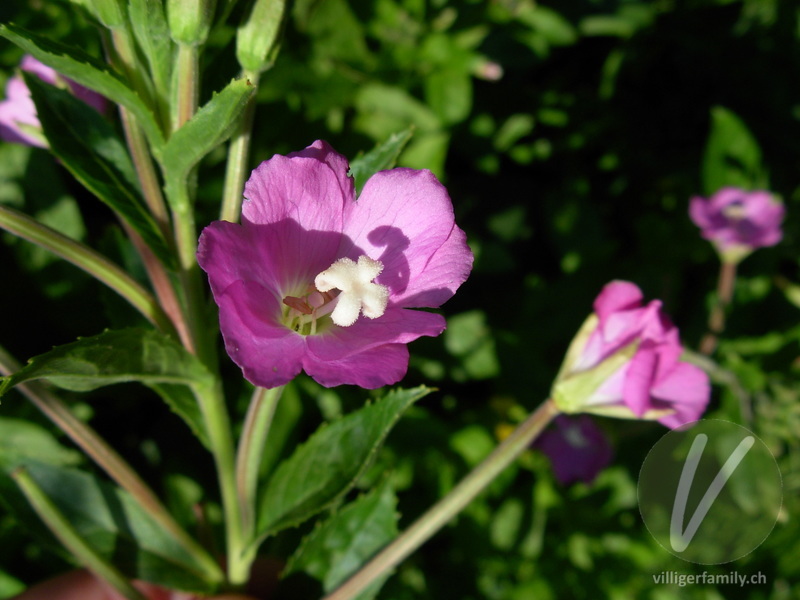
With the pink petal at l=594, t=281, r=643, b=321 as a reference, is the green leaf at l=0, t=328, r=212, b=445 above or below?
above

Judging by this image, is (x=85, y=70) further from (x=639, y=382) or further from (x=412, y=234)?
(x=639, y=382)

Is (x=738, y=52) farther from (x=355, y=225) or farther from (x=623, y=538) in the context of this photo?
(x=355, y=225)

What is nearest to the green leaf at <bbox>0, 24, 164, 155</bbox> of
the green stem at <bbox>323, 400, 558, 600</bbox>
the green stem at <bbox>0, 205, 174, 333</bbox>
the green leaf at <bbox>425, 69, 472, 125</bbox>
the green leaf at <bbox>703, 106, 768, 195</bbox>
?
the green stem at <bbox>0, 205, 174, 333</bbox>

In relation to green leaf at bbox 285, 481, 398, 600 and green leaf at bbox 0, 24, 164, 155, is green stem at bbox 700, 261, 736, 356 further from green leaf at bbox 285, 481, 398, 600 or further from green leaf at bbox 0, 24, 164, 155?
green leaf at bbox 0, 24, 164, 155

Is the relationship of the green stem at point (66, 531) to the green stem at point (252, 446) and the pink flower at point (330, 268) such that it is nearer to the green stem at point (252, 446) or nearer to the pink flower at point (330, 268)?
the green stem at point (252, 446)

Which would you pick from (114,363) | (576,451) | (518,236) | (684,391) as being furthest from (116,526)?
(518,236)

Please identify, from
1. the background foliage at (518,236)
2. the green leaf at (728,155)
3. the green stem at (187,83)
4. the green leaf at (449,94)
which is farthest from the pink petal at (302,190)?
the green leaf at (728,155)
